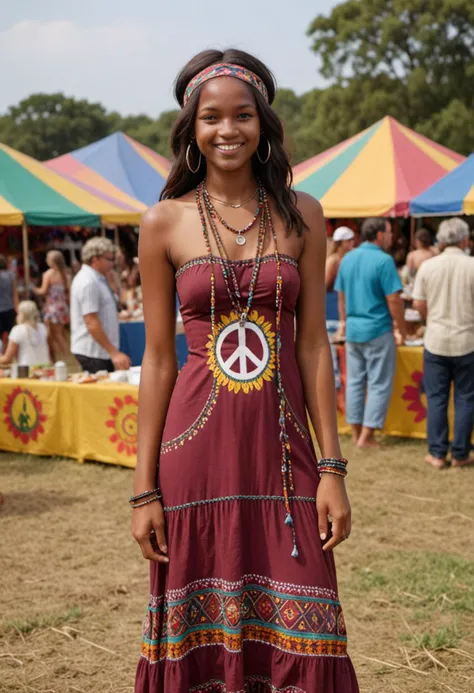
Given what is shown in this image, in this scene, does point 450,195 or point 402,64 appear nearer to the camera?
point 450,195

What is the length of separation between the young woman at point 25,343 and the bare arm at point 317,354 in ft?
20.3

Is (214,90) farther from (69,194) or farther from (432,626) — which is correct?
(69,194)

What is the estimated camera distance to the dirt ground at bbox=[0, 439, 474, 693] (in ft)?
11.1

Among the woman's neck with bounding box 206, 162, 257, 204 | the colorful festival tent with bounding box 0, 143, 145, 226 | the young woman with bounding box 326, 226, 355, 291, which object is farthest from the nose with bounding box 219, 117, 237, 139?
the colorful festival tent with bounding box 0, 143, 145, 226

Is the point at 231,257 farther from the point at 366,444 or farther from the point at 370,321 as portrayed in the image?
the point at 366,444

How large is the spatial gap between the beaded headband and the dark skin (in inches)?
0.9

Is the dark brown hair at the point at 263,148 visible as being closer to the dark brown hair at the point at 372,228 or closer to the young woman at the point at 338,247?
the dark brown hair at the point at 372,228

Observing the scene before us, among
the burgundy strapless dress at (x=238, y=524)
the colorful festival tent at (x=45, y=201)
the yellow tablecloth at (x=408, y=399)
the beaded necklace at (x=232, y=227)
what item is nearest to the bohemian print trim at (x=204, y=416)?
the burgundy strapless dress at (x=238, y=524)

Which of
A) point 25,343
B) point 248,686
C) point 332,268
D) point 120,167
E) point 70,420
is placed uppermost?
point 120,167

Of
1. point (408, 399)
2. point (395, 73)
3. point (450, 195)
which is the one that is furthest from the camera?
point (395, 73)

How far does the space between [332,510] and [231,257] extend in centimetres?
70

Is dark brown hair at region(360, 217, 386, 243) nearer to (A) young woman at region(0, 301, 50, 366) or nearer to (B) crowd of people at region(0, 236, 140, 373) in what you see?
(B) crowd of people at region(0, 236, 140, 373)

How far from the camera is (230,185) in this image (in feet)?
7.10

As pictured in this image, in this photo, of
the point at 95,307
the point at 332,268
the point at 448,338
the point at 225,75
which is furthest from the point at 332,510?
the point at 332,268
